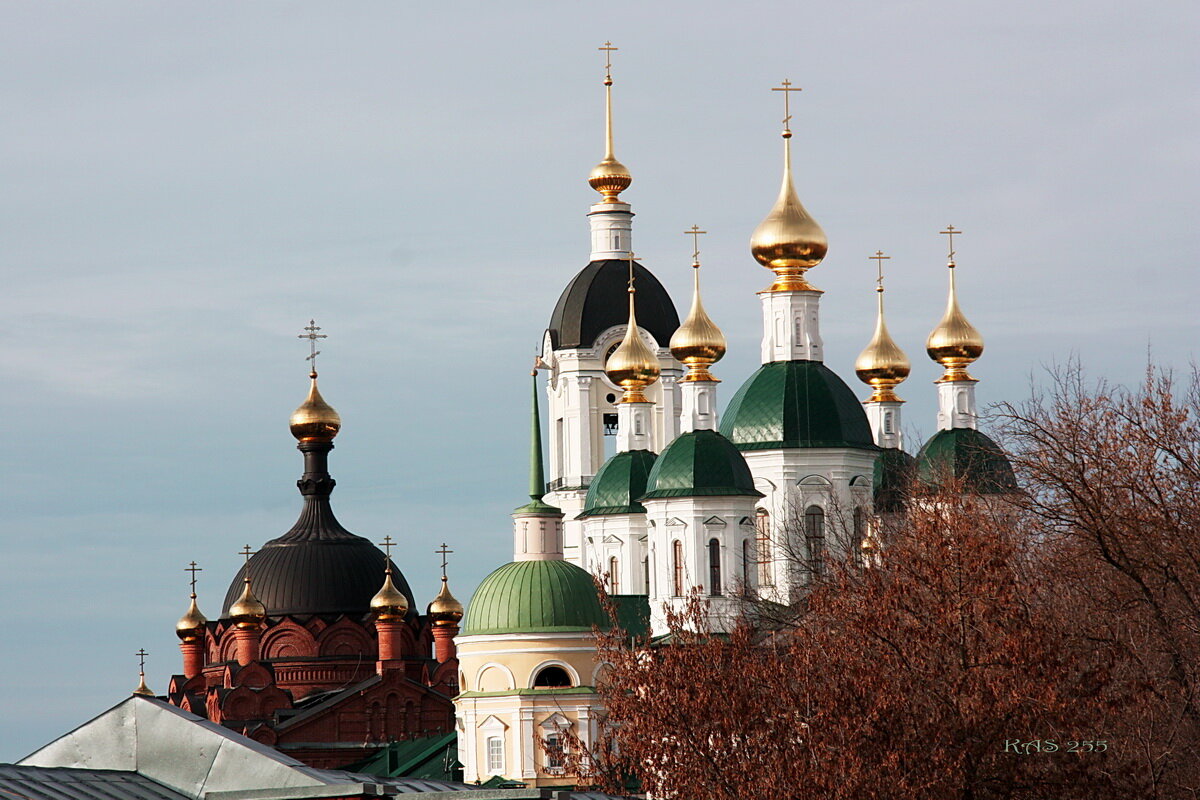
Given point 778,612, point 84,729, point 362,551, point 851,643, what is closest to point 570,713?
point 778,612

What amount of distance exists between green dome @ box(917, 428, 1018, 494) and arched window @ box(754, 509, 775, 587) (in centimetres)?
328

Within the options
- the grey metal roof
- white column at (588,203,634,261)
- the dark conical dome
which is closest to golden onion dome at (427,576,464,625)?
the dark conical dome

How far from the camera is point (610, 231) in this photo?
69312 millimetres

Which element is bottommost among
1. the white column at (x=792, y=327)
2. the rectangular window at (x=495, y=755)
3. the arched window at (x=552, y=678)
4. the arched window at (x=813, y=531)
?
the rectangular window at (x=495, y=755)

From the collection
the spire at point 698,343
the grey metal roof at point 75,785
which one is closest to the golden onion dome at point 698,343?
the spire at point 698,343

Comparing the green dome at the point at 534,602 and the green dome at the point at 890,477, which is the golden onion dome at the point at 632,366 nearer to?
the green dome at the point at 890,477

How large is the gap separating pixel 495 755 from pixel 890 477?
32.5 feet

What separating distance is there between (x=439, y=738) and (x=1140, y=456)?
3504cm

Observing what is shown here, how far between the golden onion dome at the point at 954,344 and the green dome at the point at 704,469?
251 inches

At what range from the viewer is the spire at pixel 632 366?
6375 cm

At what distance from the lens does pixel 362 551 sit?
7369 cm

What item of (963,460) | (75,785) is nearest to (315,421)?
(963,460)

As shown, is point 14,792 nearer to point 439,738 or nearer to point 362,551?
point 439,738

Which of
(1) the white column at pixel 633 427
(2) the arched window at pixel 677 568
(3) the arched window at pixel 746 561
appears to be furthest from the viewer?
(1) the white column at pixel 633 427
